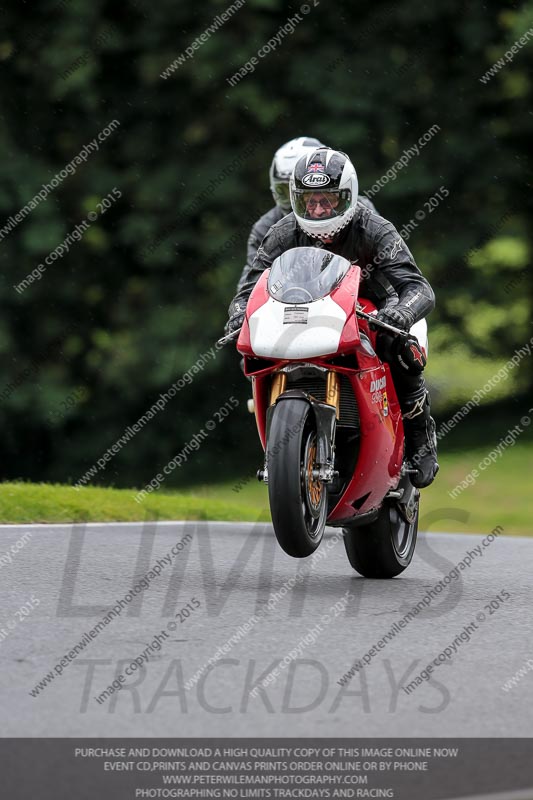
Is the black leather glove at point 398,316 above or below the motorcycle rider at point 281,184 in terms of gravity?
above

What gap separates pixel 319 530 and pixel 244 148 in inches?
743

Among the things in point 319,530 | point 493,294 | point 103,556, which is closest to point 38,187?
point 493,294

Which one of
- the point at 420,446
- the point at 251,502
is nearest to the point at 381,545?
the point at 420,446

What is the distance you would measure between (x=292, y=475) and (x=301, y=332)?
0.75 m

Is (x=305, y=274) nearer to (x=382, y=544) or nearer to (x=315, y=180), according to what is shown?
(x=315, y=180)

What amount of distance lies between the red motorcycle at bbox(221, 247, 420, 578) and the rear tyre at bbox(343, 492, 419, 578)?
231 millimetres

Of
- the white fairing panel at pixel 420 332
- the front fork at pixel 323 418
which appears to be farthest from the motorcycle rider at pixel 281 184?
the front fork at pixel 323 418

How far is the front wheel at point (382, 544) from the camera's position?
24.9ft

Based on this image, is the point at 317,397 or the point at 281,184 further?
the point at 281,184

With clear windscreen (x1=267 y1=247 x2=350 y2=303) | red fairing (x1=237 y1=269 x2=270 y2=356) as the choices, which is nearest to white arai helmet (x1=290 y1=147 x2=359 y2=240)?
clear windscreen (x1=267 y1=247 x2=350 y2=303)

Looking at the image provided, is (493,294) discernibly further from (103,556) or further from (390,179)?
(103,556)

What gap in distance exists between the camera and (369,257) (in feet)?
24.6

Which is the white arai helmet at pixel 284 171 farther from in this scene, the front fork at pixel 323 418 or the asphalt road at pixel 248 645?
the front fork at pixel 323 418

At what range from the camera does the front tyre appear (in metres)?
6.32
